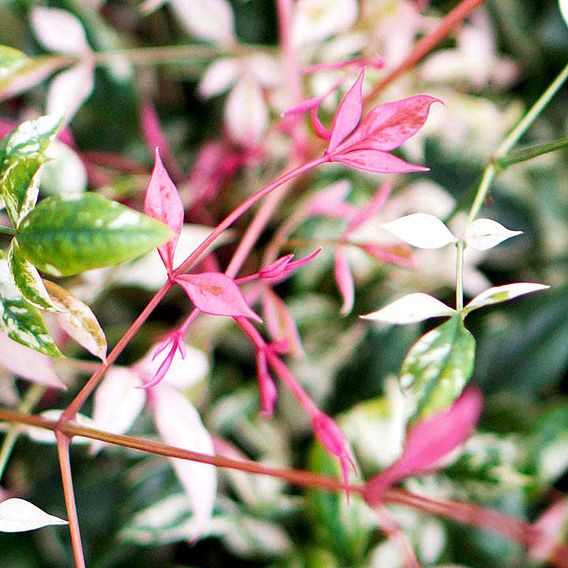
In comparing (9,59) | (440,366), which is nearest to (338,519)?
(440,366)

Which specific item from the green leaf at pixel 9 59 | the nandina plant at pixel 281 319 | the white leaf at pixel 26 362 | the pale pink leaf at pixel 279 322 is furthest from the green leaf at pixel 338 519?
the green leaf at pixel 9 59

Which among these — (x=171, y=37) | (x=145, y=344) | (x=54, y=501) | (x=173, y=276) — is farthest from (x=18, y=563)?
(x=171, y=37)

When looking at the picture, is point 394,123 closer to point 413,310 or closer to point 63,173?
point 413,310

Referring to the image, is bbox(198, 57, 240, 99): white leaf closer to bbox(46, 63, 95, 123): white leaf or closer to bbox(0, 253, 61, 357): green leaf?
bbox(46, 63, 95, 123): white leaf

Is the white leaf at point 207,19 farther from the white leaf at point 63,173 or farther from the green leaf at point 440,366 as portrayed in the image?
the green leaf at point 440,366

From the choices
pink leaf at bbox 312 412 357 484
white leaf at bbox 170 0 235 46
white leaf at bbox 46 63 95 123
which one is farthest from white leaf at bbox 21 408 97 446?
white leaf at bbox 170 0 235 46

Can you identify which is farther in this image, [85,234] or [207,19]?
[207,19]

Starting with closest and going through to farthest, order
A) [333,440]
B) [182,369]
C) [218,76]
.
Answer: [333,440], [182,369], [218,76]
